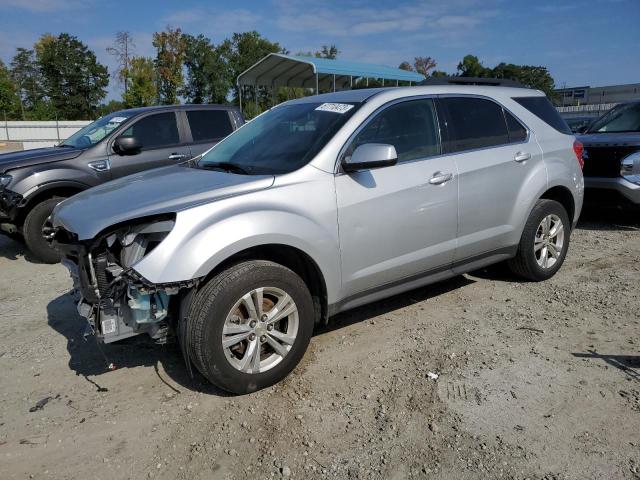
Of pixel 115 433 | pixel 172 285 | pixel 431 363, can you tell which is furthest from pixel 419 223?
pixel 115 433

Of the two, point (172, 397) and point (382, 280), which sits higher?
point (382, 280)

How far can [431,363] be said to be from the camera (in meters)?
3.48

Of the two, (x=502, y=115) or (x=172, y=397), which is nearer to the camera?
(x=172, y=397)

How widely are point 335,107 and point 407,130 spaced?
58 centimetres

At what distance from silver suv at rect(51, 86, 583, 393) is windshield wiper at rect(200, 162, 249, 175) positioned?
2cm

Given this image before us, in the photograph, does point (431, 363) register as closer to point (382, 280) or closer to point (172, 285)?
point (382, 280)

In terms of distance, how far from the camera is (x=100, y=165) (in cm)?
645

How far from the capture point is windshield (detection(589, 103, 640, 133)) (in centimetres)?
794

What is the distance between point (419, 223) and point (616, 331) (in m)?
1.76

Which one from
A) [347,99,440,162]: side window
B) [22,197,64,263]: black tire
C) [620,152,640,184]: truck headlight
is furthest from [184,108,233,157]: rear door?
[620,152,640,184]: truck headlight

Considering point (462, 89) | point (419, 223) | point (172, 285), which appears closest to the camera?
point (172, 285)

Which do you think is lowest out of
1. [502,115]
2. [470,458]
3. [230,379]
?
[470,458]

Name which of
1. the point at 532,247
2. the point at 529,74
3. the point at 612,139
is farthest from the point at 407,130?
the point at 529,74

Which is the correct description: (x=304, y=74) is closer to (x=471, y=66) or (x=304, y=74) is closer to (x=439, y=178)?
(x=439, y=178)
